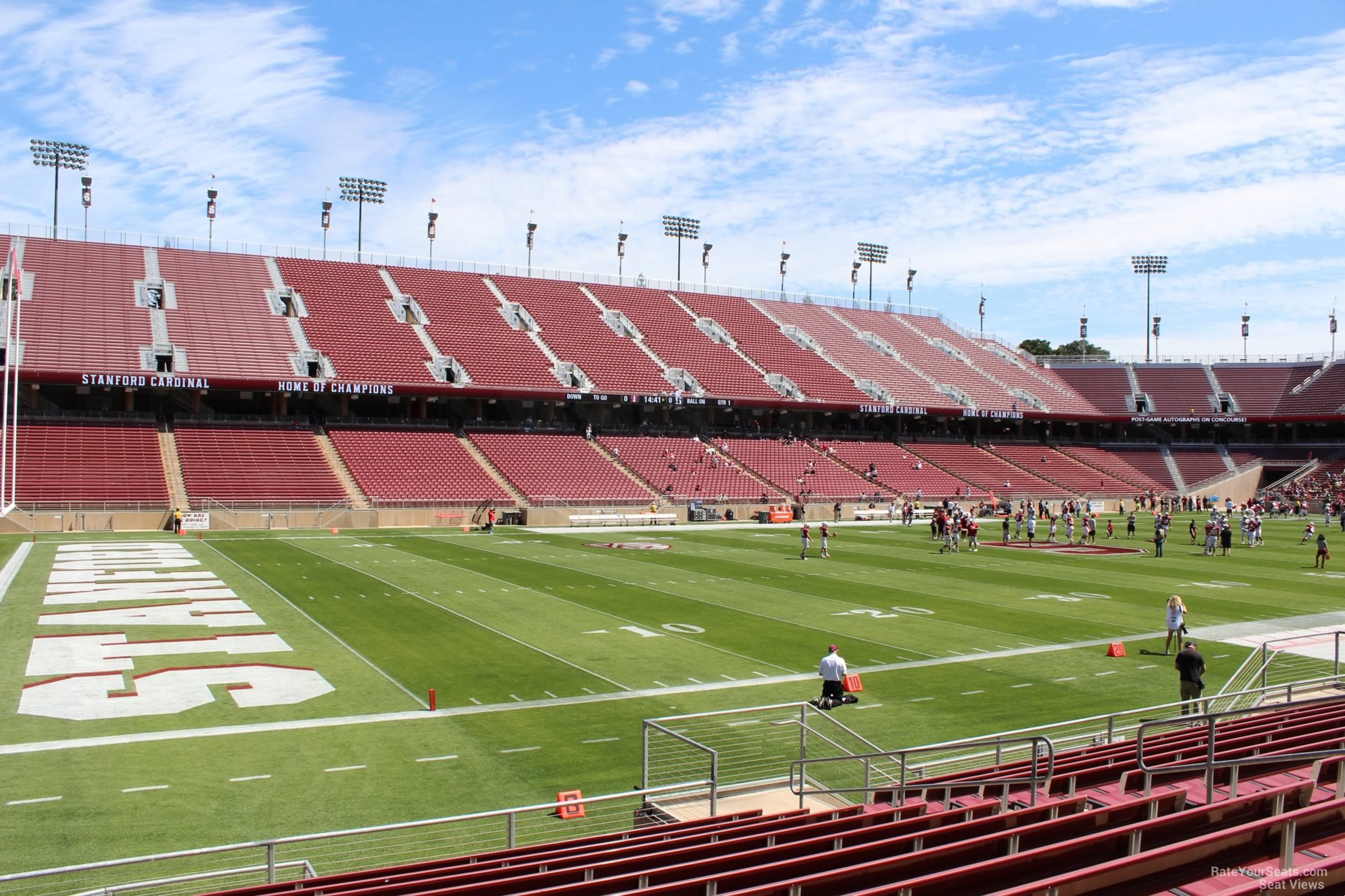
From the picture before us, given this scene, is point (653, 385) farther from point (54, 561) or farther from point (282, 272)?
point (54, 561)

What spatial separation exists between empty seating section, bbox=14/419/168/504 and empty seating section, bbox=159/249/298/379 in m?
5.36

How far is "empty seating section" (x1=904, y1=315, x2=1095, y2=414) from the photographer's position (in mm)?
86750

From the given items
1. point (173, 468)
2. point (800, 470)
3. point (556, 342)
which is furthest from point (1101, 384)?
point (173, 468)

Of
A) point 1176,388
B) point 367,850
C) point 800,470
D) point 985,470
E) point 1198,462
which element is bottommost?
point 367,850

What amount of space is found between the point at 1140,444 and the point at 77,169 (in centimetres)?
8249

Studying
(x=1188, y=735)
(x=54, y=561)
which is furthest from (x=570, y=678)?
(x=54, y=561)

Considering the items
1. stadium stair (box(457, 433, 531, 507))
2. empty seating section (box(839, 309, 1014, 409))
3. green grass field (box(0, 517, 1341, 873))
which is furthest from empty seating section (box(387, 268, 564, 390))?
empty seating section (box(839, 309, 1014, 409))

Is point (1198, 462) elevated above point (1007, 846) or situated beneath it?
elevated above

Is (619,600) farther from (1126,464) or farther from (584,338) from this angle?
(1126,464)

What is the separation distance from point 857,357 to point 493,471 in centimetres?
3631

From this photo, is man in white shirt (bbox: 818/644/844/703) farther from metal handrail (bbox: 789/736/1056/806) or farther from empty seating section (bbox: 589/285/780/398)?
empty seating section (bbox: 589/285/780/398)

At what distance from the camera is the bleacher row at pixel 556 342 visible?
→ 59438mm

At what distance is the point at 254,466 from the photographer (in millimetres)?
52812

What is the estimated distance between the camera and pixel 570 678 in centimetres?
1912
